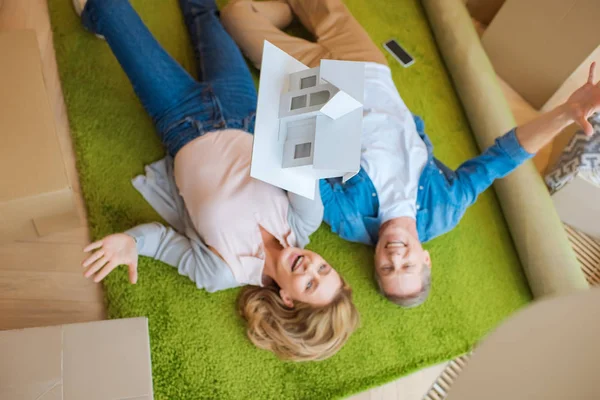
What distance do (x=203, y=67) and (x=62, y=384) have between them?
869 millimetres

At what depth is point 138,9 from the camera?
5.24 feet

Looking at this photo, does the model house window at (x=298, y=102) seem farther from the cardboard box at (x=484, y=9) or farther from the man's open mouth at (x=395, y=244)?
the cardboard box at (x=484, y=9)

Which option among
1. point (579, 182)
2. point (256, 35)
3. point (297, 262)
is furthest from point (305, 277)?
point (579, 182)

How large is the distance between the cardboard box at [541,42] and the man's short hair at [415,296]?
859mm

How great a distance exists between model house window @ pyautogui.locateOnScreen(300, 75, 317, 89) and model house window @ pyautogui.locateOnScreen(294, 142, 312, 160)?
0.11m

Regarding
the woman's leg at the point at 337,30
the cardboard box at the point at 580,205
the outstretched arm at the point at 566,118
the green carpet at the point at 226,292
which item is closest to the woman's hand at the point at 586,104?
the outstretched arm at the point at 566,118

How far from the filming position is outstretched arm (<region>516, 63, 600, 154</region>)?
1.29 m

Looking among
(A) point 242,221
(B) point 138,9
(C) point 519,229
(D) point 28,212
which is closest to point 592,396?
(A) point 242,221

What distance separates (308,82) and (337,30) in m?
0.70

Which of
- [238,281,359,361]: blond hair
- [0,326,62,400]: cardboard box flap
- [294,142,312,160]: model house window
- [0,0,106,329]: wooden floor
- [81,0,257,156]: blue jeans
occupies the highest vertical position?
[294,142,312,160]: model house window

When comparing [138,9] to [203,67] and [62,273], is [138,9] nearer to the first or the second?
[203,67]

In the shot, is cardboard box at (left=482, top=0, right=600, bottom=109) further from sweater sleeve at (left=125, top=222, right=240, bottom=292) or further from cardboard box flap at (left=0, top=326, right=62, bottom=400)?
cardboard box flap at (left=0, top=326, right=62, bottom=400)

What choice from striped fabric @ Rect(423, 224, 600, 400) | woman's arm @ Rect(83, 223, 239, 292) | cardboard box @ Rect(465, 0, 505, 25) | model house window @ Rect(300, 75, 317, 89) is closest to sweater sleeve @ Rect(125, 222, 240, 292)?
woman's arm @ Rect(83, 223, 239, 292)

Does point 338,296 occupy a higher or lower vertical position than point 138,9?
lower
